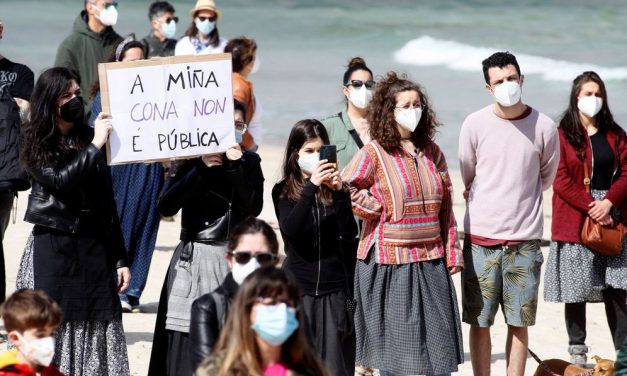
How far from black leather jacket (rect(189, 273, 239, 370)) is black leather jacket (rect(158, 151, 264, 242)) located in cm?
131

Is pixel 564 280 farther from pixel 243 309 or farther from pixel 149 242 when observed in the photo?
pixel 243 309

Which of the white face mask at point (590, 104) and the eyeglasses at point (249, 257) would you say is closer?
the eyeglasses at point (249, 257)

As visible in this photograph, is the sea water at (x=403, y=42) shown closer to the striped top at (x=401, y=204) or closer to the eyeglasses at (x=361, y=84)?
the eyeglasses at (x=361, y=84)

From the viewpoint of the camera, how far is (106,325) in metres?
6.55

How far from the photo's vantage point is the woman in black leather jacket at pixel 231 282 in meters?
5.08

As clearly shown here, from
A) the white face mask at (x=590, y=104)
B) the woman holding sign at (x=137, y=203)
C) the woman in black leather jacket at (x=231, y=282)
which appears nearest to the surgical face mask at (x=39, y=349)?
the woman in black leather jacket at (x=231, y=282)

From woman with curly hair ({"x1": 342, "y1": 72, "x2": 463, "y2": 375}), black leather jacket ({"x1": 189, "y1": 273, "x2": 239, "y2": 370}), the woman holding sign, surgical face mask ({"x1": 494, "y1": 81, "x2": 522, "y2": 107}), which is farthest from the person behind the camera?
the woman holding sign

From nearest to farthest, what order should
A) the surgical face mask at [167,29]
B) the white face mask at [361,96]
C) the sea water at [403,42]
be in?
the white face mask at [361,96]
the surgical face mask at [167,29]
the sea water at [403,42]

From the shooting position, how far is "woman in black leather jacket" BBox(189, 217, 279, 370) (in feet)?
16.7

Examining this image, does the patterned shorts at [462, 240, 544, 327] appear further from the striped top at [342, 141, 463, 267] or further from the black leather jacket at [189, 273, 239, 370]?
the black leather jacket at [189, 273, 239, 370]

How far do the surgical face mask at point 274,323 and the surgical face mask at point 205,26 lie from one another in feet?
24.4

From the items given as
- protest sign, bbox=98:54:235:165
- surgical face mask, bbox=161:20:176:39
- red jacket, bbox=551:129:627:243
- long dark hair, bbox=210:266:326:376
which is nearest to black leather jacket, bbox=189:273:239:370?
long dark hair, bbox=210:266:326:376

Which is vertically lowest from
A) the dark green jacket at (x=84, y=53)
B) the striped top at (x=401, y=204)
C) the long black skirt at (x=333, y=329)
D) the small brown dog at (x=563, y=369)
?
the small brown dog at (x=563, y=369)

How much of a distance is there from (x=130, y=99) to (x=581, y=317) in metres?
3.58
